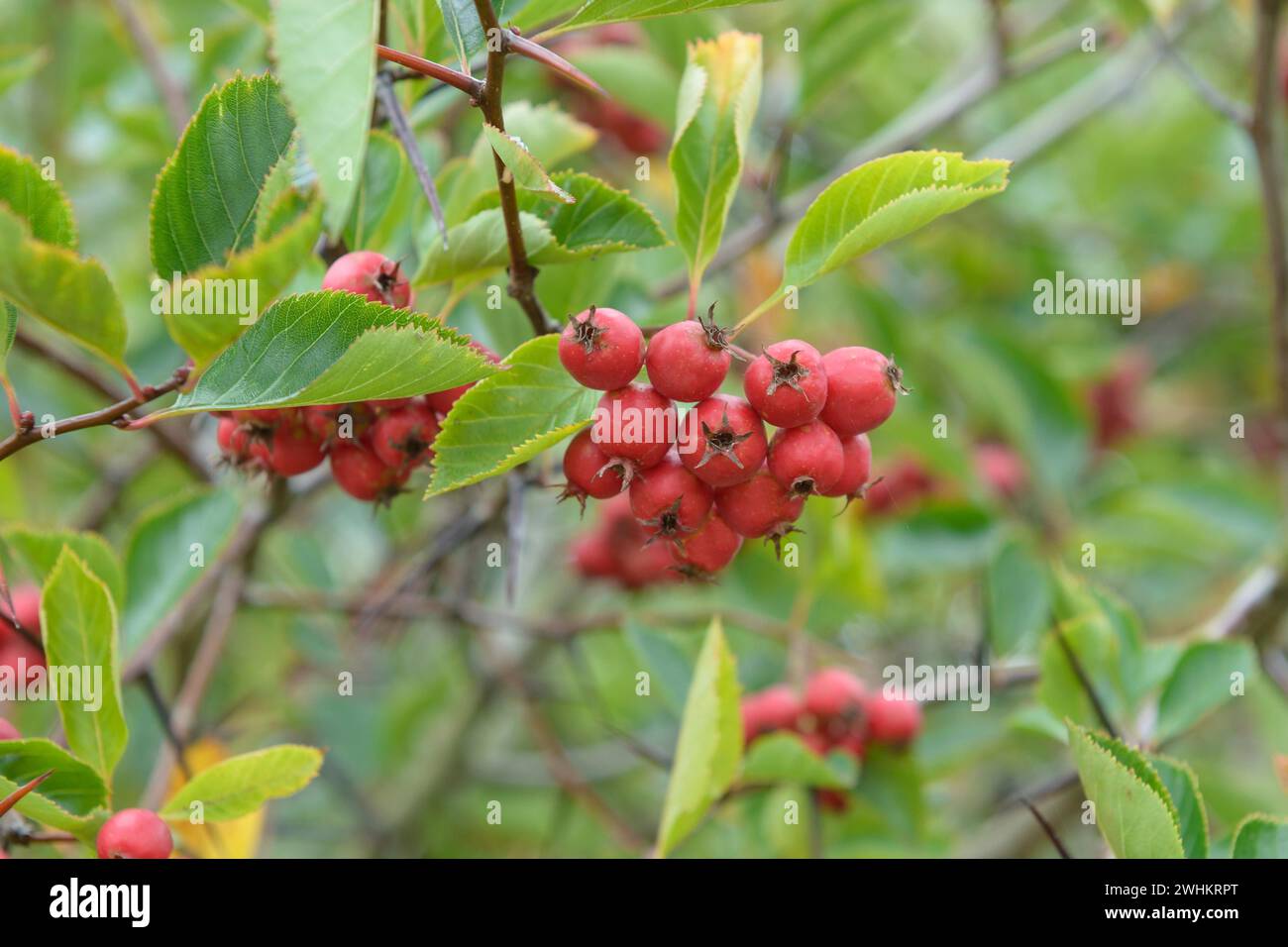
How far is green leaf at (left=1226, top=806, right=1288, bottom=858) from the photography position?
1.48 metres

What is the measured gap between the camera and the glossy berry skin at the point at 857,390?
1.31 m

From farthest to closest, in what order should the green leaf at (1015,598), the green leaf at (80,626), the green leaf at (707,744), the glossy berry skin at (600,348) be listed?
the green leaf at (1015,598) < the green leaf at (707,744) < the green leaf at (80,626) < the glossy berry skin at (600,348)

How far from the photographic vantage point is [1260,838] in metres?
1.49

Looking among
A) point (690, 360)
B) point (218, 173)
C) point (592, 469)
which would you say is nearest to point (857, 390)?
point (690, 360)

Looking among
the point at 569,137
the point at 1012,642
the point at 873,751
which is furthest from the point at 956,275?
the point at 569,137

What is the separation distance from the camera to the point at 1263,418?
12.7 ft

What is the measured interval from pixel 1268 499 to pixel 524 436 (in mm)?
2658

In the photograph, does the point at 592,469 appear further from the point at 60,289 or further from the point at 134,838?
the point at 134,838

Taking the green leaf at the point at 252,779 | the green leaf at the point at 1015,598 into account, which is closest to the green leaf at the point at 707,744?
the green leaf at the point at 252,779

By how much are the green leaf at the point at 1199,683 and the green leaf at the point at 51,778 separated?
1.62 m

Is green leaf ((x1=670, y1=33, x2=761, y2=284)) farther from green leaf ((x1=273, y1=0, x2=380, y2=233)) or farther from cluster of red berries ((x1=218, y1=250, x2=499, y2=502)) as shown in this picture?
green leaf ((x1=273, y1=0, x2=380, y2=233))

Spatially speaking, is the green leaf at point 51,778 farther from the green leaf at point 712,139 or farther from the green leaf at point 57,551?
the green leaf at point 712,139
